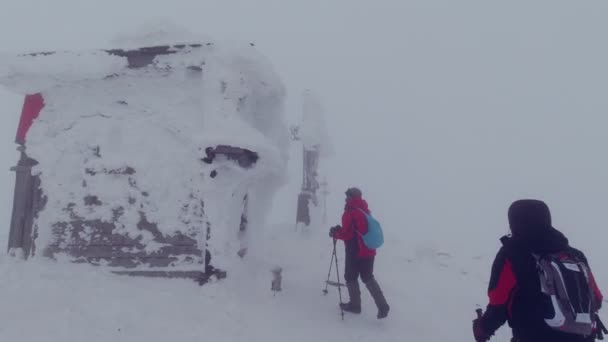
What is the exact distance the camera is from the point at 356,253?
284 inches

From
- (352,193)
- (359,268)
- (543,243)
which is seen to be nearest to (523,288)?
(543,243)

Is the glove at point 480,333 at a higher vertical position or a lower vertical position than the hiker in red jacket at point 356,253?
lower

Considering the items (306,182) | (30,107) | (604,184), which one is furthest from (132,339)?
(604,184)

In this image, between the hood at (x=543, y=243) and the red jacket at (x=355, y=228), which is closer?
the hood at (x=543, y=243)

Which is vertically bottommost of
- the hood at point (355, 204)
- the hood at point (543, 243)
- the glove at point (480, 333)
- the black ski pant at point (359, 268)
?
the glove at point (480, 333)

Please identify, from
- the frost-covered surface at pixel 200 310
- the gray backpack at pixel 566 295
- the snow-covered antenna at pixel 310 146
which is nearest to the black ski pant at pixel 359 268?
the frost-covered surface at pixel 200 310

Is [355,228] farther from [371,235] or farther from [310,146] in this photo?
[310,146]

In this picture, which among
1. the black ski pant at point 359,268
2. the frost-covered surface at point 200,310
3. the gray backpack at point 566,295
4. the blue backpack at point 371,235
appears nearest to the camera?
the gray backpack at point 566,295

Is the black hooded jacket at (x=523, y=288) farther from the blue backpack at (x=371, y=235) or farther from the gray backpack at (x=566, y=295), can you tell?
the blue backpack at (x=371, y=235)

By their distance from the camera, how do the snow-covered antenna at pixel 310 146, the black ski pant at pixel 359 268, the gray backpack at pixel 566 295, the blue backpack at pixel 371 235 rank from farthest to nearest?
1. the snow-covered antenna at pixel 310 146
2. the black ski pant at pixel 359 268
3. the blue backpack at pixel 371 235
4. the gray backpack at pixel 566 295

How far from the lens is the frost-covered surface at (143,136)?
24.0 feet

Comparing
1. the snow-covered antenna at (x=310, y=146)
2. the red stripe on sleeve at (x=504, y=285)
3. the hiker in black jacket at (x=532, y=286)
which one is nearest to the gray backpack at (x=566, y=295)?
the hiker in black jacket at (x=532, y=286)

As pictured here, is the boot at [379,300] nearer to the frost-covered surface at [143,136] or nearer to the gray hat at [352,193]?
the gray hat at [352,193]

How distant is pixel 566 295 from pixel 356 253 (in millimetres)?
4067
